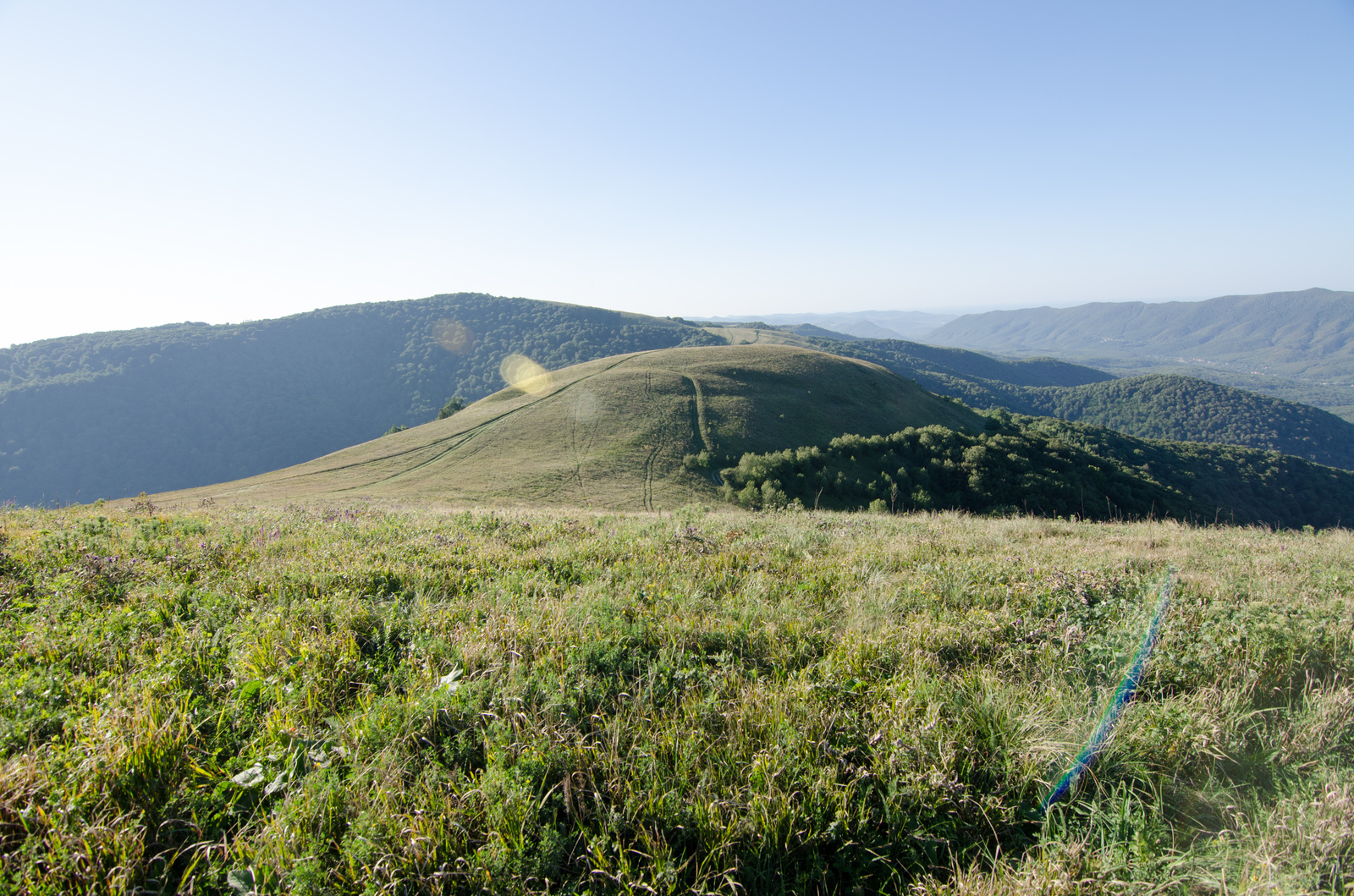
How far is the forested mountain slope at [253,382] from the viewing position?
11744 centimetres

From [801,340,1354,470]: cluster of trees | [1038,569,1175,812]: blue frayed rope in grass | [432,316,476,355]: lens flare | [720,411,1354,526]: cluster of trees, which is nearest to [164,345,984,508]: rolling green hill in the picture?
[720,411,1354,526]: cluster of trees

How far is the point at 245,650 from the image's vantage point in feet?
11.6

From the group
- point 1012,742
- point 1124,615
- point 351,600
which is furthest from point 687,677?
point 1124,615

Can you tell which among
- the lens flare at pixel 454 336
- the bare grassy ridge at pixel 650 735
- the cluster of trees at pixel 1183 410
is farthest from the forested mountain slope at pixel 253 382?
the bare grassy ridge at pixel 650 735

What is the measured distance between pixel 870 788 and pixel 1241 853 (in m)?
1.48

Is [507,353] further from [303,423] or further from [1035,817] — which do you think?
[1035,817]

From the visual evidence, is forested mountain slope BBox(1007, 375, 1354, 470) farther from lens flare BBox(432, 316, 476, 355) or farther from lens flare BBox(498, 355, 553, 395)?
lens flare BBox(432, 316, 476, 355)

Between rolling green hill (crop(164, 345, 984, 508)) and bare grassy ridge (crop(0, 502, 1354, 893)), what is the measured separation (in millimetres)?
29829

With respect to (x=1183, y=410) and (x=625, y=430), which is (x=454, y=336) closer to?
(x=625, y=430)

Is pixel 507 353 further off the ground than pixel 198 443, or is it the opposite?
pixel 507 353

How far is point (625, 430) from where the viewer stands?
50188 millimetres

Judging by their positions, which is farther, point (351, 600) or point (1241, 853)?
point (351, 600)

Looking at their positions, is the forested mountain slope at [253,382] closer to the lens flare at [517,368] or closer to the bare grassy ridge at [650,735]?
the lens flare at [517,368]

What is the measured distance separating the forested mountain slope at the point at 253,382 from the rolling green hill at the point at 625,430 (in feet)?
302
